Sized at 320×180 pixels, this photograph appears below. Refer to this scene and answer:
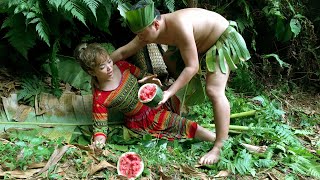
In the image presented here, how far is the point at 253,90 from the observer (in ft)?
14.3

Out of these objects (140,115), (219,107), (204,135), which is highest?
(219,107)

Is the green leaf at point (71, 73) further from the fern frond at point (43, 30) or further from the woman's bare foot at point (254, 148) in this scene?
the woman's bare foot at point (254, 148)

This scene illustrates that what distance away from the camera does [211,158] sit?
292cm

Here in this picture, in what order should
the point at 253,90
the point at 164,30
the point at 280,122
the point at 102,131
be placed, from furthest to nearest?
the point at 253,90 < the point at 280,122 < the point at 102,131 < the point at 164,30

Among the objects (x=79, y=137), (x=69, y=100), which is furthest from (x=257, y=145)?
(x=69, y=100)

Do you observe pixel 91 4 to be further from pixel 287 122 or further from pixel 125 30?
pixel 287 122

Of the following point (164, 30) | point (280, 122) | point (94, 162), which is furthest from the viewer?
point (280, 122)

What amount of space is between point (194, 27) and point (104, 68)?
767 mm

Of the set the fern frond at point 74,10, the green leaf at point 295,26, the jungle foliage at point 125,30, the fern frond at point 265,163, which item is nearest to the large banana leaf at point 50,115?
the jungle foliage at point 125,30

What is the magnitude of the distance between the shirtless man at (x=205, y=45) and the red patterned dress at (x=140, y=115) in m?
0.38

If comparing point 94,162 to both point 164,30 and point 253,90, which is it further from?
point 253,90

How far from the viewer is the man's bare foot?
9.52ft

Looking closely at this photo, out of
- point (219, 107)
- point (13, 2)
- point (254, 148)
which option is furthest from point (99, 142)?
point (13, 2)

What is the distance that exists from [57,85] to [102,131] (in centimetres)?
73
